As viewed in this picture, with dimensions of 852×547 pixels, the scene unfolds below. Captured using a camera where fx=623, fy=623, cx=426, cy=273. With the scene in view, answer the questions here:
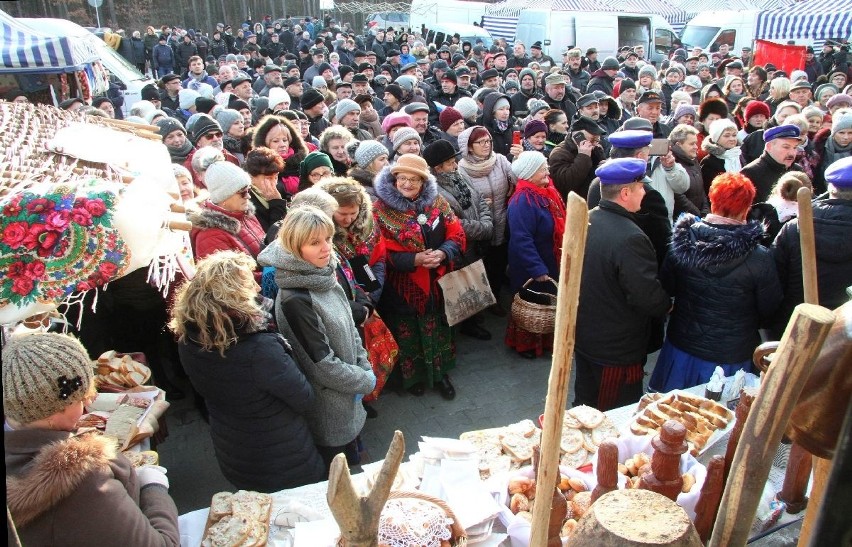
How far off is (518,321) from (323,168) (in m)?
1.82

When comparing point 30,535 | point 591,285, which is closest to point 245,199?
point 591,285

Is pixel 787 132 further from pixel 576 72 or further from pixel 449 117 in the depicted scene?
pixel 576 72

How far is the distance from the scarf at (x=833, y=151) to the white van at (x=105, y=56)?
777 centimetres

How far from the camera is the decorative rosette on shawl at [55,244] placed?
56.2 inches

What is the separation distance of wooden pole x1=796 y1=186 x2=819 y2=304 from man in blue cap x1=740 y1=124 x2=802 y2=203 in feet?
12.9

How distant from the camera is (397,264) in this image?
418 centimetres

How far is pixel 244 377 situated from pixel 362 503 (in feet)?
5.27

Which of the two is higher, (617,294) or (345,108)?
(345,108)

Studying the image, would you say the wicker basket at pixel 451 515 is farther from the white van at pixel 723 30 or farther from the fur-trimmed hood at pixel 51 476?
the white van at pixel 723 30

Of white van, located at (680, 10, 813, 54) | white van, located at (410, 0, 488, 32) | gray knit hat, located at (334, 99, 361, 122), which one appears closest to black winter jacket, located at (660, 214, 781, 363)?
gray knit hat, located at (334, 99, 361, 122)

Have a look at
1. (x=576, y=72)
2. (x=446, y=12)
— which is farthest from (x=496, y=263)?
(x=446, y=12)

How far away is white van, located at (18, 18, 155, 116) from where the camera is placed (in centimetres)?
687

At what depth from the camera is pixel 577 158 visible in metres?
5.27

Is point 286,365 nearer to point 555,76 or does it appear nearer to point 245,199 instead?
point 245,199
